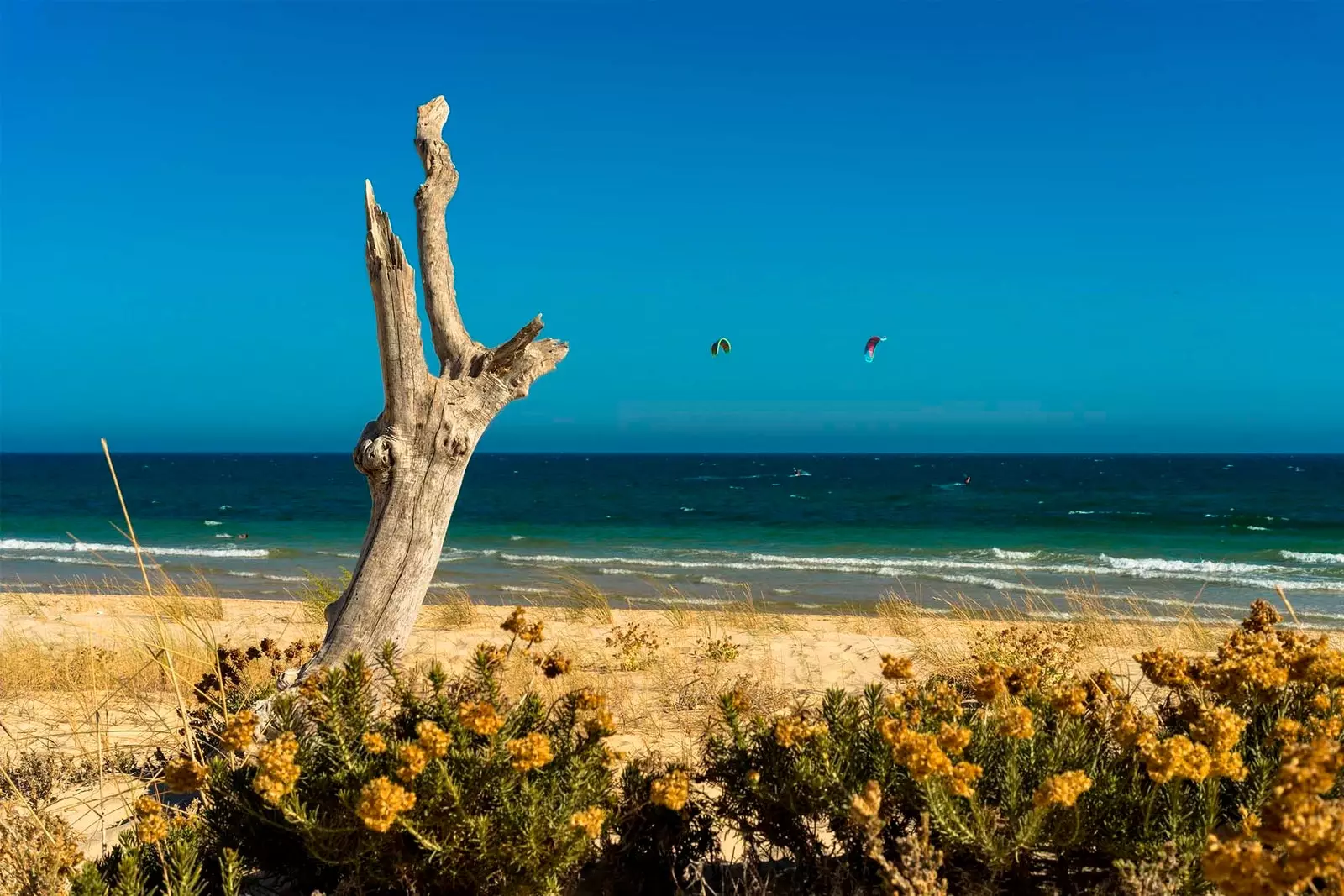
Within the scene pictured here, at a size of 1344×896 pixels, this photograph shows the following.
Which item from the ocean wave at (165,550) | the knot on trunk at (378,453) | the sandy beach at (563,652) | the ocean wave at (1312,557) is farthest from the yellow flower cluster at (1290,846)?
the ocean wave at (165,550)

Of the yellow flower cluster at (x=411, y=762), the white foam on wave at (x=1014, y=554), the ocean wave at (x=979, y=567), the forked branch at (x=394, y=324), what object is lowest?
the ocean wave at (x=979, y=567)

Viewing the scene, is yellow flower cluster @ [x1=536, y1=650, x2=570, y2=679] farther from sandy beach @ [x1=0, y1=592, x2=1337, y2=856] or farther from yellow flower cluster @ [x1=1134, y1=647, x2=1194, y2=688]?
yellow flower cluster @ [x1=1134, y1=647, x2=1194, y2=688]

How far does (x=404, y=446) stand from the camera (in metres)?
4.70

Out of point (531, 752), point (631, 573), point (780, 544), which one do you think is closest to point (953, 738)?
point (531, 752)

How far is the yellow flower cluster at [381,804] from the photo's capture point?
2074 mm

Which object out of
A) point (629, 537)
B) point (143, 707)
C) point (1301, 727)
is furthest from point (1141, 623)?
point (629, 537)

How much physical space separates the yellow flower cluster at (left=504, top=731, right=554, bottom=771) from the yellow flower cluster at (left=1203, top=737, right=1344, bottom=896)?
147 cm

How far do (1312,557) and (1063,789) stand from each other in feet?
80.6

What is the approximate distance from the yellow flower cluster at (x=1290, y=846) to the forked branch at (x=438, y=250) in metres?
4.12

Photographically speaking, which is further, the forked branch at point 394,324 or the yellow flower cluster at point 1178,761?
the forked branch at point 394,324

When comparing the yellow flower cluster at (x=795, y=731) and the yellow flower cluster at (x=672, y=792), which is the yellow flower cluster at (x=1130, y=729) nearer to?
the yellow flower cluster at (x=795, y=731)

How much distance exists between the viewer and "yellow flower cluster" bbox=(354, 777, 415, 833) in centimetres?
207

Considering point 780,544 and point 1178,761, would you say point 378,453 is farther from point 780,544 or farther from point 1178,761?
point 780,544

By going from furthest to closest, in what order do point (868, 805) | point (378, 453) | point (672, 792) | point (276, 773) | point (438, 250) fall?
point (438, 250)
point (378, 453)
point (672, 792)
point (276, 773)
point (868, 805)
